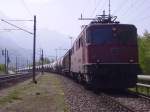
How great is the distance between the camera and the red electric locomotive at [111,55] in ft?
69.6

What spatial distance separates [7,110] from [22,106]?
1551mm

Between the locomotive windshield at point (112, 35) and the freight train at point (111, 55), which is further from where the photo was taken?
the locomotive windshield at point (112, 35)

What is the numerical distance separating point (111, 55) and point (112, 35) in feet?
3.76

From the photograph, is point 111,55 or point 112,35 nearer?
point 111,55

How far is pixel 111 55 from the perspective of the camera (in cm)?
2162

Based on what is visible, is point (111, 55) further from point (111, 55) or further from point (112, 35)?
point (112, 35)

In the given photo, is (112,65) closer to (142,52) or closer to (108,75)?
(108,75)

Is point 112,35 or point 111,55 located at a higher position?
point 112,35

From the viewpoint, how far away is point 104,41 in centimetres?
2189

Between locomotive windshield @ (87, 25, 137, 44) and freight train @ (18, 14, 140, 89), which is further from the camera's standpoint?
locomotive windshield @ (87, 25, 137, 44)

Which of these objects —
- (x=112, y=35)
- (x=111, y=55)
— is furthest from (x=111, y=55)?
(x=112, y=35)

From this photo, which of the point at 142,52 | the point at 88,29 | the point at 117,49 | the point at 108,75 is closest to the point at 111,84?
the point at 108,75

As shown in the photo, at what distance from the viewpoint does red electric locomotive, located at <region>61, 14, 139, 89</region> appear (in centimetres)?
2122

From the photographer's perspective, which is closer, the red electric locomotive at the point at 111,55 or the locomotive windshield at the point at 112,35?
the red electric locomotive at the point at 111,55
